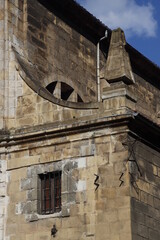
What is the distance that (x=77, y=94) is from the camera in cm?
2362

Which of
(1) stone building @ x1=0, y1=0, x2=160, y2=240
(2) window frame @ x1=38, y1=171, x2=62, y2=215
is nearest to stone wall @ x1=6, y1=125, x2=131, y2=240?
(1) stone building @ x1=0, y1=0, x2=160, y2=240

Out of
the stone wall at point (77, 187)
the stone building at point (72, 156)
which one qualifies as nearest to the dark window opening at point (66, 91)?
the stone building at point (72, 156)

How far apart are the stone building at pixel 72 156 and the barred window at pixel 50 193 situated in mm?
26

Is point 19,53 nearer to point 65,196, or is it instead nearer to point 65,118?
point 65,118

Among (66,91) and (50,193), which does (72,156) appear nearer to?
(50,193)

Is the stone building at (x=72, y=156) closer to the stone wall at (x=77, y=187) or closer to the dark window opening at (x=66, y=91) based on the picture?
the stone wall at (x=77, y=187)

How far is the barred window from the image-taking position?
19.0m

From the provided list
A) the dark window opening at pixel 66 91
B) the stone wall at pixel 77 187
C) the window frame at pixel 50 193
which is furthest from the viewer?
the dark window opening at pixel 66 91

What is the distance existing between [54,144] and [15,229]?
2411 millimetres

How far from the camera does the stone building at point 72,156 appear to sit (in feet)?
59.8

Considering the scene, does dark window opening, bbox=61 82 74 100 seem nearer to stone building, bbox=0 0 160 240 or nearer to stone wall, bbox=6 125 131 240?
stone building, bbox=0 0 160 240

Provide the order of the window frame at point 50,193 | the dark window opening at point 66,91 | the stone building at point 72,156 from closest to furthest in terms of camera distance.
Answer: the stone building at point 72,156 < the window frame at point 50,193 < the dark window opening at point 66,91

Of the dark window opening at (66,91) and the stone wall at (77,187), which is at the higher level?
the dark window opening at (66,91)

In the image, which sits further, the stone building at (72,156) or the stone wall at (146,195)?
the stone building at (72,156)
